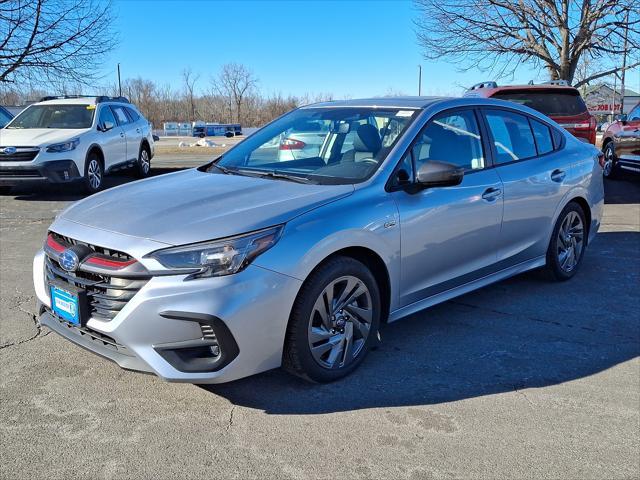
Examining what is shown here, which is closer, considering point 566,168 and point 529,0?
point 566,168

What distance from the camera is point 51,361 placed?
380 centimetres

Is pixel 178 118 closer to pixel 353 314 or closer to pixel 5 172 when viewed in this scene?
pixel 5 172

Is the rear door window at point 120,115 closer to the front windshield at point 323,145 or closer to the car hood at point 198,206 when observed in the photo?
the front windshield at point 323,145

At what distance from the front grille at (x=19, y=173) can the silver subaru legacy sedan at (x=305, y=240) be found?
6390 mm

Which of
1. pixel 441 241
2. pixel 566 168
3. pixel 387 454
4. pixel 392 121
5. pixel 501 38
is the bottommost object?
pixel 387 454

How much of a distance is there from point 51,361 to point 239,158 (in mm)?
1966

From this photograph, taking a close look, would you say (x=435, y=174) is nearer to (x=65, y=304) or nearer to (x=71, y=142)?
(x=65, y=304)

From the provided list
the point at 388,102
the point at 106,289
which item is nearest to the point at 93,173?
the point at 388,102

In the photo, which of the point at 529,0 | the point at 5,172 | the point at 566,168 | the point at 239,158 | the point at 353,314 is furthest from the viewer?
the point at 529,0

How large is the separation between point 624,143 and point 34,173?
1088 centimetres

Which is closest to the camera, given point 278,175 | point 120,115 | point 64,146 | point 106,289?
point 106,289

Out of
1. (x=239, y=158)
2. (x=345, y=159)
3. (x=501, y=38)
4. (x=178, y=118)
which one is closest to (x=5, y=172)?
(x=239, y=158)

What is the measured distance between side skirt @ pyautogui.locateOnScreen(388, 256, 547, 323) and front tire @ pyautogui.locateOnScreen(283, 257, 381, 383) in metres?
0.30

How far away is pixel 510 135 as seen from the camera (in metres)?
5.01
